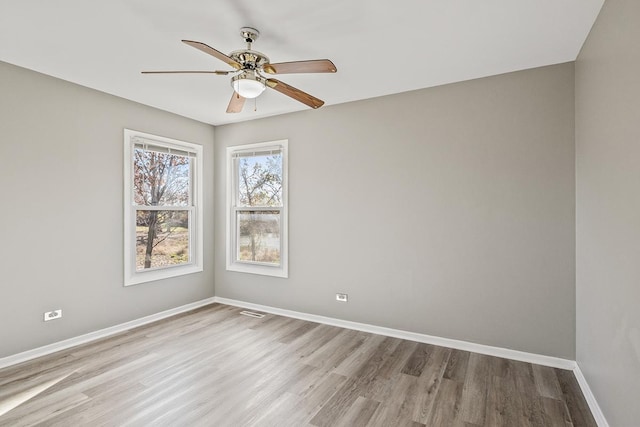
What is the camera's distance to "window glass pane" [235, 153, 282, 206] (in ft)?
14.4

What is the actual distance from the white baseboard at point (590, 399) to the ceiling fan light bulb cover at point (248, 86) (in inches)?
122

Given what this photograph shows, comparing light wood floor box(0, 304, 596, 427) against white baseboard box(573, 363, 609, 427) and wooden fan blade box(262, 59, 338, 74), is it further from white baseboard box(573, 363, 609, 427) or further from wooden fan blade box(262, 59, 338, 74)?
wooden fan blade box(262, 59, 338, 74)

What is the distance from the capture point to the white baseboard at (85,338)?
9.41ft

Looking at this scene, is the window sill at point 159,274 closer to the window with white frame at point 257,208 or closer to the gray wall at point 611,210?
the window with white frame at point 257,208

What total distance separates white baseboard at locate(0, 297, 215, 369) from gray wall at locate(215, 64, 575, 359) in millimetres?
1347

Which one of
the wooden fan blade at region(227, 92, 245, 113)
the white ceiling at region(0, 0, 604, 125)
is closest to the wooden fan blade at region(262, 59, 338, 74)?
the white ceiling at region(0, 0, 604, 125)

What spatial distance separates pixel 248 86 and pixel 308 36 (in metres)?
0.59

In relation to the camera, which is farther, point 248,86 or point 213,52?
point 248,86

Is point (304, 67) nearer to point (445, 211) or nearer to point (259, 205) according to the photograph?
point (445, 211)

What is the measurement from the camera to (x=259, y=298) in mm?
4484

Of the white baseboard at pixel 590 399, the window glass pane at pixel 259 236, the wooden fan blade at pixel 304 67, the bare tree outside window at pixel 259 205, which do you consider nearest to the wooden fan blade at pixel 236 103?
the wooden fan blade at pixel 304 67

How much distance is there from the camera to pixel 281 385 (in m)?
2.54

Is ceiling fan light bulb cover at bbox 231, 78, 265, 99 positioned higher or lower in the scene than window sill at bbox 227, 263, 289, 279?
higher

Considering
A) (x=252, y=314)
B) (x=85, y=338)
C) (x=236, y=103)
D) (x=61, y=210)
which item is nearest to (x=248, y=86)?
(x=236, y=103)
